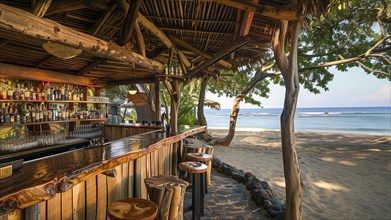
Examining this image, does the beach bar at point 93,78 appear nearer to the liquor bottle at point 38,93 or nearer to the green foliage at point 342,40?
the liquor bottle at point 38,93

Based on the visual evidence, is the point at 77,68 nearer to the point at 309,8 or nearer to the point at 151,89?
the point at 151,89

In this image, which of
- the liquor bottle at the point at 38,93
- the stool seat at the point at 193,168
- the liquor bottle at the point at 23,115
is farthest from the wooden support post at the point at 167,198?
the liquor bottle at the point at 38,93

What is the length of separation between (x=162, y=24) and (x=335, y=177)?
709cm

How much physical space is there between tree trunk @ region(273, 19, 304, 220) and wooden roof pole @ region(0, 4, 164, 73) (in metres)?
2.77

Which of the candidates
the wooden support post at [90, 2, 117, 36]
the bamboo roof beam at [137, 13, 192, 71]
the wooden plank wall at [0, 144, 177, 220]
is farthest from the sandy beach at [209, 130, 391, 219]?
the wooden support post at [90, 2, 117, 36]

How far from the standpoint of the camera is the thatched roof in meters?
3.03

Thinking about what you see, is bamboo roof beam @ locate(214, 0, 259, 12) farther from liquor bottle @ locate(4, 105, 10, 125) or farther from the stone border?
liquor bottle @ locate(4, 105, 10, 125)

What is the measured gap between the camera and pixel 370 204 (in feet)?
16.8

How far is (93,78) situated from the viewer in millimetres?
7086

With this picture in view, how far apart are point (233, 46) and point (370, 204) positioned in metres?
4.99

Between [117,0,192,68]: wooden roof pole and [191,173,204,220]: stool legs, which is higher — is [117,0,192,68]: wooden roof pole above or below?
above

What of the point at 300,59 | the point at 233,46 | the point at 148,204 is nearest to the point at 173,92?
the point at 233,46

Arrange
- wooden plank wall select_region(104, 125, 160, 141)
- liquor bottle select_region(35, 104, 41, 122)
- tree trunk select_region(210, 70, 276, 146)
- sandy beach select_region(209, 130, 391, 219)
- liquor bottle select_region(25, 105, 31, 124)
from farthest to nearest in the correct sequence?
tree trunk select_region(210, 70, 276, 146)
wooden plank wall select_region(104, 125, 160, 141)
liquor bottle select_region(35, 104, 41, 122)
liquor bottle select_region(25, 105, 31, 124)
sandy beach select_region(209, 130, 391, 219)

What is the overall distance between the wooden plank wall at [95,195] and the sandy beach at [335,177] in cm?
359
